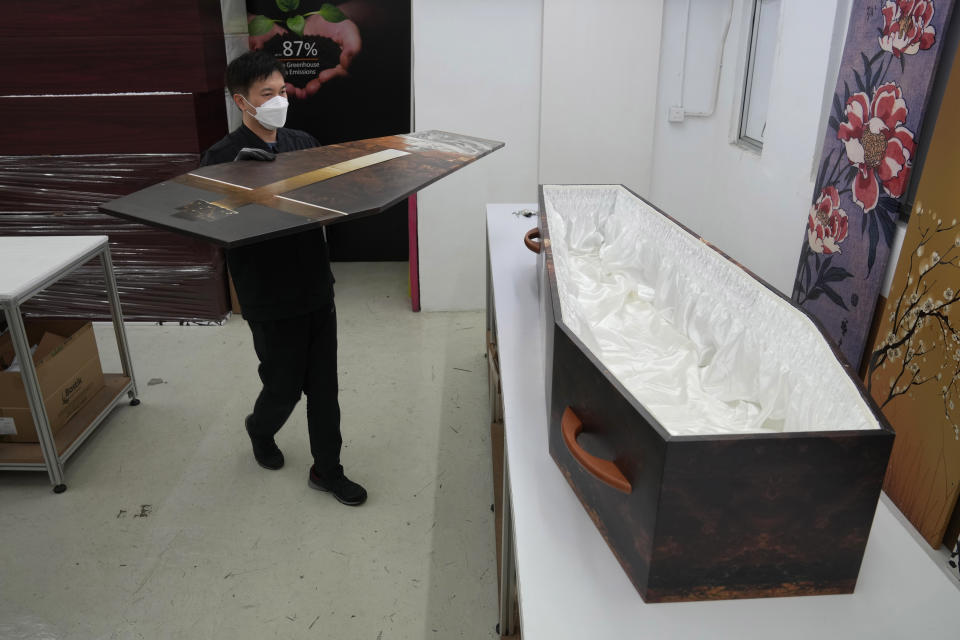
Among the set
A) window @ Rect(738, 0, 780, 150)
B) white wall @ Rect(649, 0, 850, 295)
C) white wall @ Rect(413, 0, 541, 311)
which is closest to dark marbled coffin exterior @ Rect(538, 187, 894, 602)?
white wall @ Rect(649, 0, 850, 295)

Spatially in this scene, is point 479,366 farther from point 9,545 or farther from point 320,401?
point 9,545

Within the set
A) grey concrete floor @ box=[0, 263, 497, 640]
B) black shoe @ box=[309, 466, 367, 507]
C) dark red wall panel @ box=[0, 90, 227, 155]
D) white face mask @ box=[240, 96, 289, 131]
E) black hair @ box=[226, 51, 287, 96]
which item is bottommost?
grey concrete floor @ box=[0, 263, 497, 640]

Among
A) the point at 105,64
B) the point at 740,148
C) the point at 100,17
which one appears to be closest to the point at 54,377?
the point at 105,64

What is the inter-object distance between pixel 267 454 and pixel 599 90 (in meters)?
2.50

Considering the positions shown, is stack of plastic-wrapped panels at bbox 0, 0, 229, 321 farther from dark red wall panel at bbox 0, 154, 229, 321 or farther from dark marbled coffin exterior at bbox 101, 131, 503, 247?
dark marbled coffin exterior at bbox 101, 131, 503, 247

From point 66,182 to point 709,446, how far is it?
3.87 m

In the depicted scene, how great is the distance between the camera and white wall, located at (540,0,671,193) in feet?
12.0

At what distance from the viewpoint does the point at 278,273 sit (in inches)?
80.3

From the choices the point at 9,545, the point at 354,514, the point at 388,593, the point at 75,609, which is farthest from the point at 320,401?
the point at 9,545

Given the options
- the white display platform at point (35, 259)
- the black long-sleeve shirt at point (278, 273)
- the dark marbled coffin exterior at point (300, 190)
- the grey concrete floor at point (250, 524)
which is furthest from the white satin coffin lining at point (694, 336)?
the white display platform at point (35, 259)

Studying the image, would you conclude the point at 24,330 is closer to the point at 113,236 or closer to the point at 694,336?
the point at 113,236

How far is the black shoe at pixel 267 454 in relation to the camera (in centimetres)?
267

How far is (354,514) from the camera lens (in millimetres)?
2475

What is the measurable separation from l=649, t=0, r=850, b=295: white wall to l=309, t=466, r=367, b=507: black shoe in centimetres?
172
